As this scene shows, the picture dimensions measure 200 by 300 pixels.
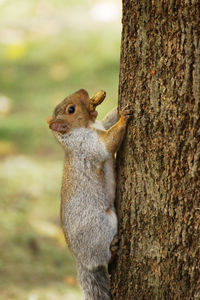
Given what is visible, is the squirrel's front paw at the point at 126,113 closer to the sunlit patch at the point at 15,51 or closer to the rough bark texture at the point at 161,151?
the rough bark texture at the point at 161,151

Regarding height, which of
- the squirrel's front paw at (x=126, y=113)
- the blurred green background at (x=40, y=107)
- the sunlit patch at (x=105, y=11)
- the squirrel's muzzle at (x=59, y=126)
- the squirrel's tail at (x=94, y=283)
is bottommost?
the blurred green background at (x=40, y=107)

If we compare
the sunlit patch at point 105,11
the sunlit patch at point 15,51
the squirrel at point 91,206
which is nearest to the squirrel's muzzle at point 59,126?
the squirrel at point 91,206

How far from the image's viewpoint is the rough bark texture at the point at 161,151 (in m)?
2.17

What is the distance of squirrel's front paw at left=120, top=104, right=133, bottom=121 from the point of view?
8.12 ft

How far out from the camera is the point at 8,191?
574cm

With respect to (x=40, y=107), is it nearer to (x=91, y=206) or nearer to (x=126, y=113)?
(x=91, y=206)

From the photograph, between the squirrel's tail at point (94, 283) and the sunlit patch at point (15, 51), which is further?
the sunlit patch at point (15, 51)

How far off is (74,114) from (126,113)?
58 centimetres

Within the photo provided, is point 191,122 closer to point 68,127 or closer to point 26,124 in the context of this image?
point 68,127

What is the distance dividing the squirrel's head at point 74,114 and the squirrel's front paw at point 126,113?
1.65 feet

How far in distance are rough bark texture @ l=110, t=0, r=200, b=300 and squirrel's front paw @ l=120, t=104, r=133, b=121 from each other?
0.10 ft

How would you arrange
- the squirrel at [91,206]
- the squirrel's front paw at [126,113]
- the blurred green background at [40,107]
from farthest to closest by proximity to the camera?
the blurred green background at [40,107] → the squirrel at [91,206] → the squirrel's front paw at [126,113]

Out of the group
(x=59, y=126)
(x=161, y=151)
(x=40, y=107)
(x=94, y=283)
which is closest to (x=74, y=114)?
(x=59, y=126)

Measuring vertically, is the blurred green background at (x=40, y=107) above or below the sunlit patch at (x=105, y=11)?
below
